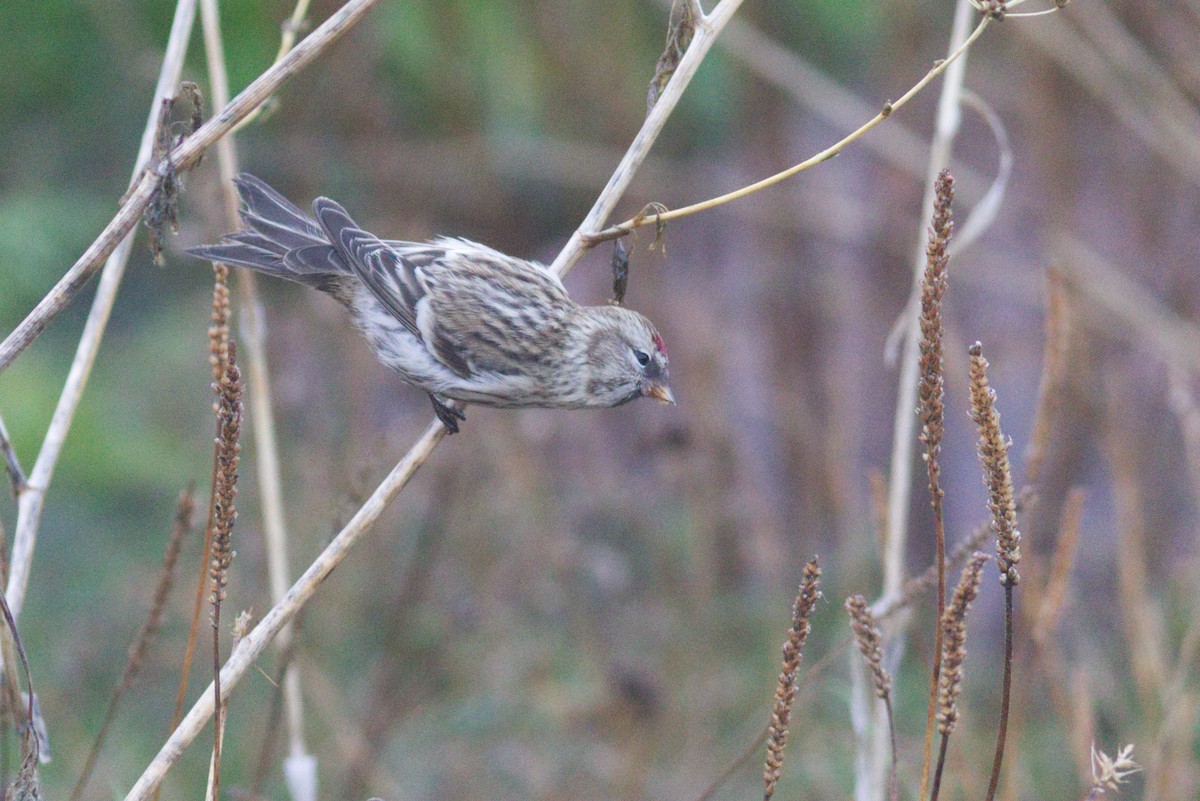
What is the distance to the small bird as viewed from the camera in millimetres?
2996

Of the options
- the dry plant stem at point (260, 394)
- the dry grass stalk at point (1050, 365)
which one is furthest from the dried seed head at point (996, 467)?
the dry plant stem at point (260, 394)

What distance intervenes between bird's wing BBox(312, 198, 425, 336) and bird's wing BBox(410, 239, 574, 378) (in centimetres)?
3

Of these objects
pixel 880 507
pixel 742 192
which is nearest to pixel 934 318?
pixel 742 192

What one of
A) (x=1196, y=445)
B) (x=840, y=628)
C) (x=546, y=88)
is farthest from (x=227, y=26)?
(x=1196, y=445)

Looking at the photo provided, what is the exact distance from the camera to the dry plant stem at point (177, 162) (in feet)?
6.34

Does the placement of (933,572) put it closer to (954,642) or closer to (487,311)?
(954,642)

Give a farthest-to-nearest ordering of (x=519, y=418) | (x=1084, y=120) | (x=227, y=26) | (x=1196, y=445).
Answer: (x=1084, y=120) → (x=519, y=418) → (x=227, y=26) → (x=1196, y=445)

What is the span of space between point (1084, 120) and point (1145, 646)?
3.62 meters

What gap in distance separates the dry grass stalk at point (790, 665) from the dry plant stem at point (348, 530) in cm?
79

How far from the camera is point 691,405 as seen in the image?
513cm

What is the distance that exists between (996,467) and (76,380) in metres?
1.63

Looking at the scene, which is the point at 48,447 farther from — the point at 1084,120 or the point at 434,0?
the point at 1084,120

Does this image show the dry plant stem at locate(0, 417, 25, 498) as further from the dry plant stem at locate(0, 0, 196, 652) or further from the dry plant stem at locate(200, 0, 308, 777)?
the dry plant stem at locate(200, 0, 308, 777)

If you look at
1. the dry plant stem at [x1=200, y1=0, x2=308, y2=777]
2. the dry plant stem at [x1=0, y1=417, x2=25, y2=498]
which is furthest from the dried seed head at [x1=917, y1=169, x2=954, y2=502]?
the dry plant stem at [x1=200, y1=0, x2=308, y2=777]
